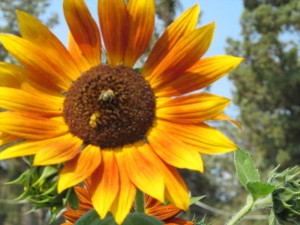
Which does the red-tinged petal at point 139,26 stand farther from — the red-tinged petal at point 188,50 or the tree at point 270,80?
the tree at point 270,80

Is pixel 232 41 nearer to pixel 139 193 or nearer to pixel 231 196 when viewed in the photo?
pixel 231 196

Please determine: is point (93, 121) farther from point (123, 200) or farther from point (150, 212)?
point (150, 212)

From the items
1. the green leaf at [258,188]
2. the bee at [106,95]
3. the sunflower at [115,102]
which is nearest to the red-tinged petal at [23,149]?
the sunflower at [115,102]

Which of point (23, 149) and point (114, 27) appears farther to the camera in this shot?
point (114, 27)

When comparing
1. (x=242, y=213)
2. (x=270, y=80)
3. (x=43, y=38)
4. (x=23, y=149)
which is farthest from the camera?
(x=270, y=80)

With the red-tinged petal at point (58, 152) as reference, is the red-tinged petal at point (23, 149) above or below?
above

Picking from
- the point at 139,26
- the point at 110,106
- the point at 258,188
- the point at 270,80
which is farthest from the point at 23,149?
the point at 270,80

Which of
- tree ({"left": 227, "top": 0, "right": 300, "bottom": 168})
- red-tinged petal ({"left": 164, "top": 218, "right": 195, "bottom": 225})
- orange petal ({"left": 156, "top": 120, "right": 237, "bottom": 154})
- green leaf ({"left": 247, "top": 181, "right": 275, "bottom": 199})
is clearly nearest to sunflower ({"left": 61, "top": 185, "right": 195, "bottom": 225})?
red-tinged petal ({"left": 164, "top": 218, "right": 195, "bottom": 225})
